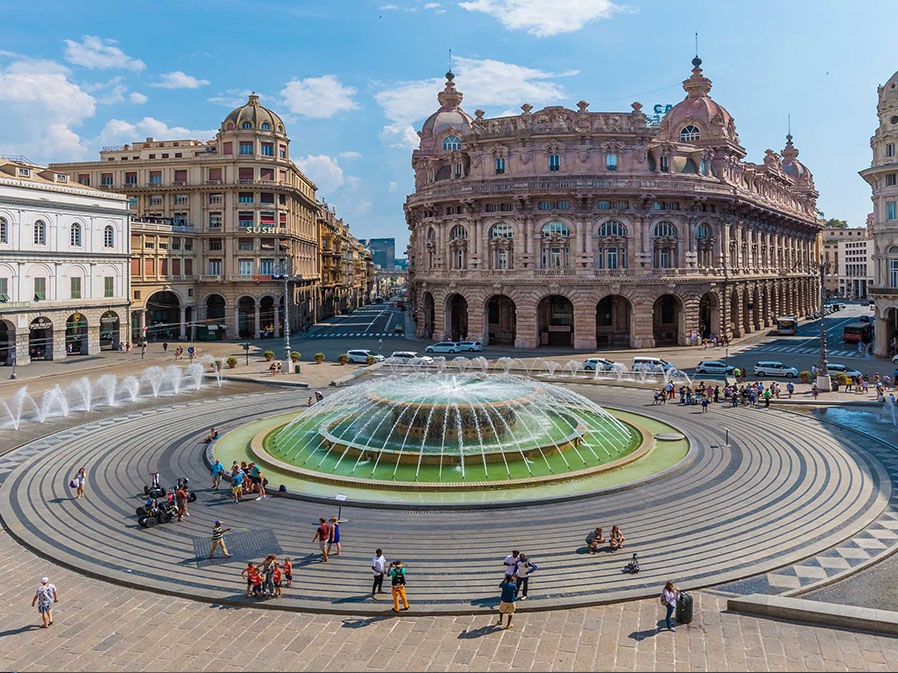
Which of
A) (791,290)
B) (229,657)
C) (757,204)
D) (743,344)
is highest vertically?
(757,204)

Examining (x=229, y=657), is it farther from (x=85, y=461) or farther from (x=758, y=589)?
(x=85, y=461)

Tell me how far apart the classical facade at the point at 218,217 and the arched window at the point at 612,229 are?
35212 mm

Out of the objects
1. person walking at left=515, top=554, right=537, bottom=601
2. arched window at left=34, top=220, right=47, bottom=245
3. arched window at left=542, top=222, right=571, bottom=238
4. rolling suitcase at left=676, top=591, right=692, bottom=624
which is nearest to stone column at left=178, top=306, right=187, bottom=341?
arched window at left=34, top=220, right=47, bottom=245

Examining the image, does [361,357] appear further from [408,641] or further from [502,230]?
[408,641]

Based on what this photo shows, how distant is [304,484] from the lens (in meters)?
25.4

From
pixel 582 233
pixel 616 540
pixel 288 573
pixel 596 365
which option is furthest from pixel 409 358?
pixel 288 573

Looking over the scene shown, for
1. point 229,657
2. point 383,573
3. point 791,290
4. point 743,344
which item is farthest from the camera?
point 791,290

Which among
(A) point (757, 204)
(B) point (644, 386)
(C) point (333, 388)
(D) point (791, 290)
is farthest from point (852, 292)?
(C) point (333, 388)

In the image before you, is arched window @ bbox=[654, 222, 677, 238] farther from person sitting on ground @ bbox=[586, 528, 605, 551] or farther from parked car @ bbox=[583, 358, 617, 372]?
person sitting on ground @ bbox=[586, 528, 605, 551]

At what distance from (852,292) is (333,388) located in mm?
194313

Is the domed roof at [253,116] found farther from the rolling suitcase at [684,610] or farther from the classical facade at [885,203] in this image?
the rolling suitcase at [684,610]

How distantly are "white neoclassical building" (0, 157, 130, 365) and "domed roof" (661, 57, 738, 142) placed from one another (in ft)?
220

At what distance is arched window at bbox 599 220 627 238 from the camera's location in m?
68.2

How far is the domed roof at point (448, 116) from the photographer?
8938cm
